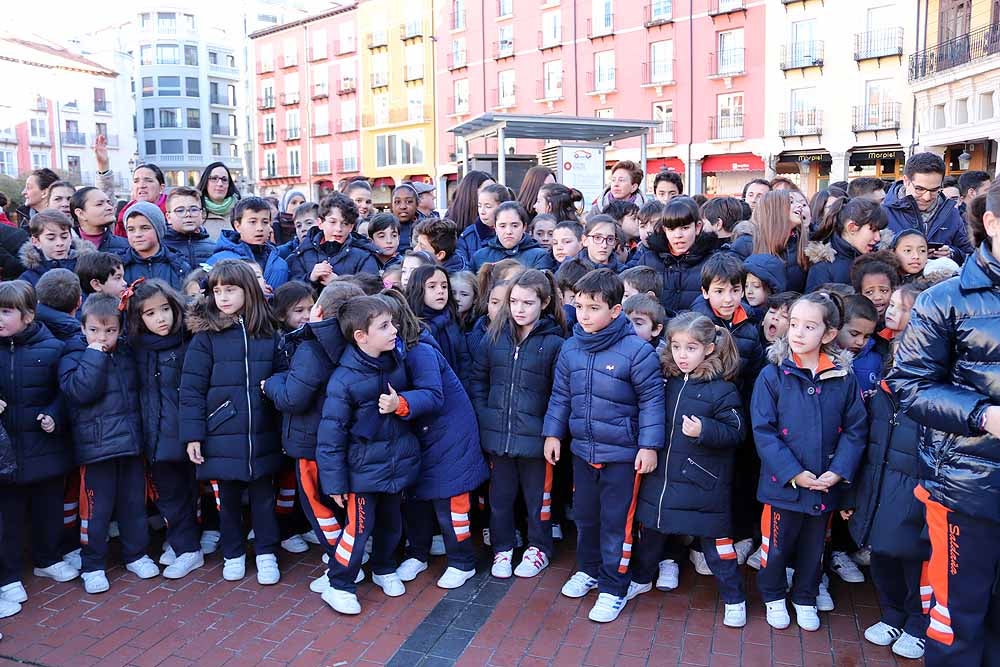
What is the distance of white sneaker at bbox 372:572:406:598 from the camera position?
429 centimetres

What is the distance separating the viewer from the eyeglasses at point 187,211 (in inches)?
224

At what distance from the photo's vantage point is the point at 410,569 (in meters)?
4.48

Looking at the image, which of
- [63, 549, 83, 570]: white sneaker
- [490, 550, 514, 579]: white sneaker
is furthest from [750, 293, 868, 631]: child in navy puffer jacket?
[63, 549, 83, 570]: white sneaker

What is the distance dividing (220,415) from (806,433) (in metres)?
2.95

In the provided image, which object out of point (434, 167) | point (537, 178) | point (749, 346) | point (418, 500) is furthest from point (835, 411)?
point (434, 167)

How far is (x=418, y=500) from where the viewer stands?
4.52 metres

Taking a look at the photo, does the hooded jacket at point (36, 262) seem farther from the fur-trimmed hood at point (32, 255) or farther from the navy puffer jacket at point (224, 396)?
the navy puffer jacket at point (224, 396)

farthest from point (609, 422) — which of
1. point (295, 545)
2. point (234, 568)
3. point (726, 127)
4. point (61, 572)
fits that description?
point (726, 127)

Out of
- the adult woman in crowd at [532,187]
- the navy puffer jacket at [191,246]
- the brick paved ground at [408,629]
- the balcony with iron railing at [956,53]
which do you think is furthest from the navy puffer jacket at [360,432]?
the balcony with iron railing at [956,53]

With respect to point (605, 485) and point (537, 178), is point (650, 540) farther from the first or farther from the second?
point (537, 178)

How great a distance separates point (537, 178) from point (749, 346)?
12.8 ft

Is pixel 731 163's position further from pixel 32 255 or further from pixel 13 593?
pixel 13 593

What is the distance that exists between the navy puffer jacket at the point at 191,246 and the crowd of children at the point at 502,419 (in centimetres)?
66

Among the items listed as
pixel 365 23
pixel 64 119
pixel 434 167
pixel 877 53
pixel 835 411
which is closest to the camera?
pixel 835 411
